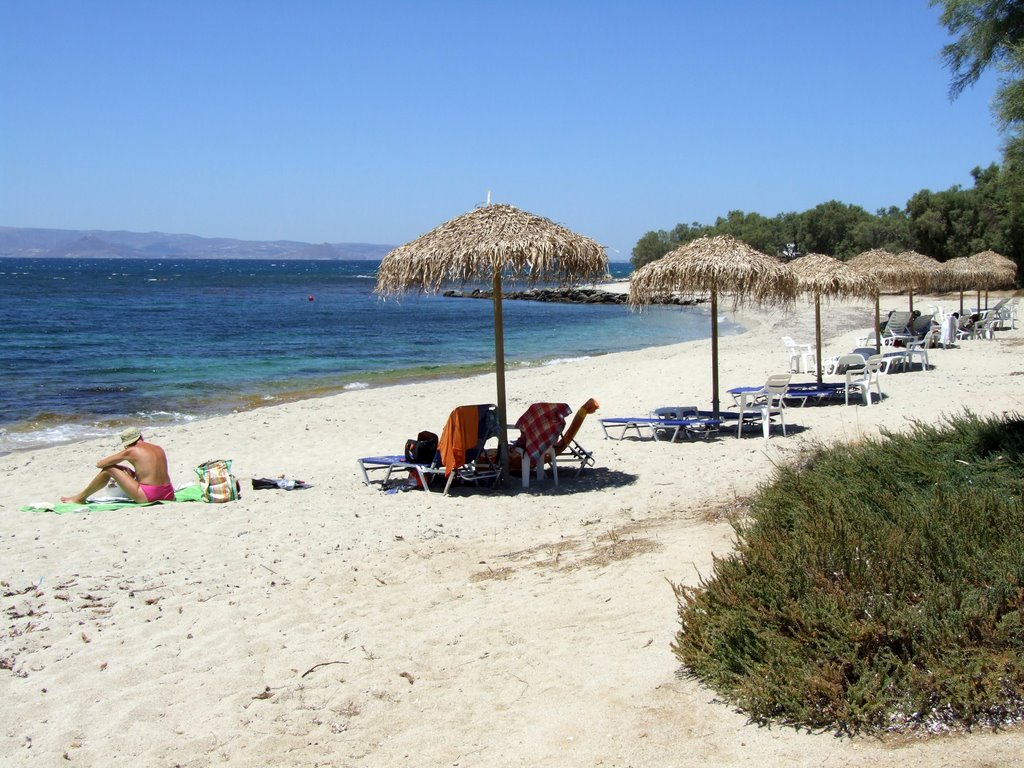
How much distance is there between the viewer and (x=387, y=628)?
5.06 metres

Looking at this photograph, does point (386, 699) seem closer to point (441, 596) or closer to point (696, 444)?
point (441, 596)

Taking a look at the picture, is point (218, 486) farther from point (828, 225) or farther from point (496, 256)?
point (828, 225)

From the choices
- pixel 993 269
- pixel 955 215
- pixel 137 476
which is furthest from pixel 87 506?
pixel 955 215

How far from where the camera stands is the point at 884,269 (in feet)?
55.3

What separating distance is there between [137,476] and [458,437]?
2874mm

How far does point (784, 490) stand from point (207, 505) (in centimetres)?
498

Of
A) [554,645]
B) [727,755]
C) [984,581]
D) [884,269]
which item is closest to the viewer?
[727,755]

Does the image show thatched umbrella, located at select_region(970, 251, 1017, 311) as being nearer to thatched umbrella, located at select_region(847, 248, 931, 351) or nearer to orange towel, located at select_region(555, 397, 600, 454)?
thatched umbrella, located at select_region(847, 248, 931, 351)

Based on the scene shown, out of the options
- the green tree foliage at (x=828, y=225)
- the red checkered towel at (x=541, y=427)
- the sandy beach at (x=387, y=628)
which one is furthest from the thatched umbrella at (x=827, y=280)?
the green tree foliage at (x=828, y=225)

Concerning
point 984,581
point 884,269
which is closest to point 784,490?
point 984,581

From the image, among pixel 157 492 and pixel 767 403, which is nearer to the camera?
pixel 157 492

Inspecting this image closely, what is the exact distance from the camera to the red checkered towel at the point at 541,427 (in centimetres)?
850

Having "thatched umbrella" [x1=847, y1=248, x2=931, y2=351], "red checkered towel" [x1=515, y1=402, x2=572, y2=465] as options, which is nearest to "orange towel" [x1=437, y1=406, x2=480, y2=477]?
"red checkered towel" [x1=515, y1=402, x2=572, y2=465]

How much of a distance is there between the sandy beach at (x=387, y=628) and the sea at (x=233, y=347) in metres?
2.54
